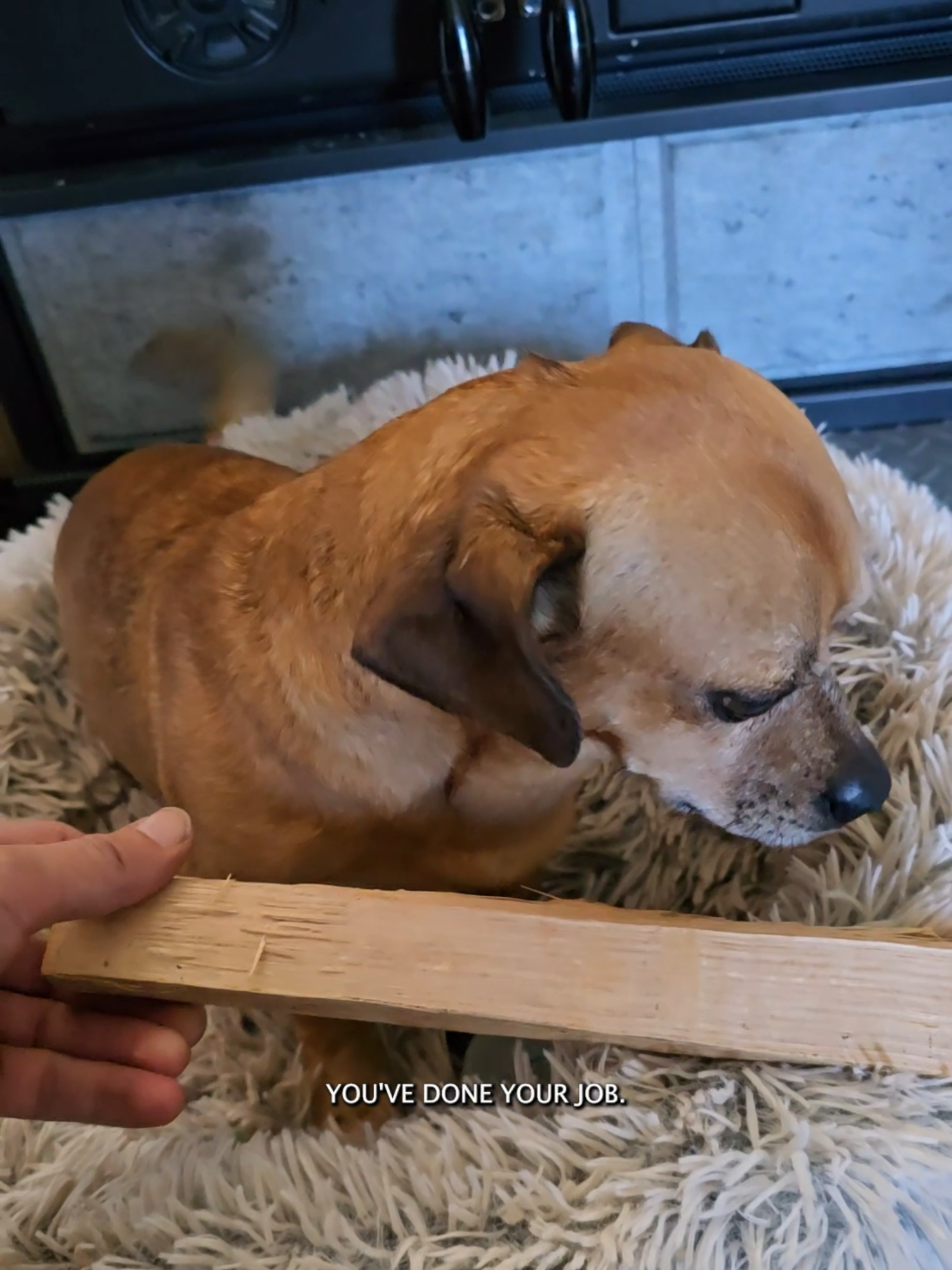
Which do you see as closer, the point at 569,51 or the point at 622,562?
the point at 622,562

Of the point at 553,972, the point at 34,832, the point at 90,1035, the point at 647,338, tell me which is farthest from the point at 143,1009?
the point at 647,338

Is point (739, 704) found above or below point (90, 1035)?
above

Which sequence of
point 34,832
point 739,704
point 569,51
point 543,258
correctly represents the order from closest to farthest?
point 739,704, point 34,832, point 569,51, point 543,258

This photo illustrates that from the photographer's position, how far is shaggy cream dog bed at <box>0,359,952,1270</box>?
30.4 inches

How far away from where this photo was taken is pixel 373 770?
88cm

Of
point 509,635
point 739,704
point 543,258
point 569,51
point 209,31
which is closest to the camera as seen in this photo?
point 509,635

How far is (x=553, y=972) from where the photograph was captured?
736 mm

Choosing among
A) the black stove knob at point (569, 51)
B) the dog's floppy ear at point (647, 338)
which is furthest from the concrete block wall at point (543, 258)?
the dog's floppy ear at point (647, 338)

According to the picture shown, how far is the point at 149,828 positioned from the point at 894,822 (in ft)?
2.05

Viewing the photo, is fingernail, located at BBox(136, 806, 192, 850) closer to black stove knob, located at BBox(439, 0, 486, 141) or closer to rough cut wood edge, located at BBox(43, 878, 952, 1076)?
rough cut wood edge, located at BBox(43, 878, 952, 1076)

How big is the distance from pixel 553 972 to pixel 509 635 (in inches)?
9.1

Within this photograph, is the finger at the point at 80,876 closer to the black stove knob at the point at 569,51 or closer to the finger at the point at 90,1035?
the finger at the point at 90,1035

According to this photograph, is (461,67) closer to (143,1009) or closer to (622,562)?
(622,562)

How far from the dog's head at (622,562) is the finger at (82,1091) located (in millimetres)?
402
